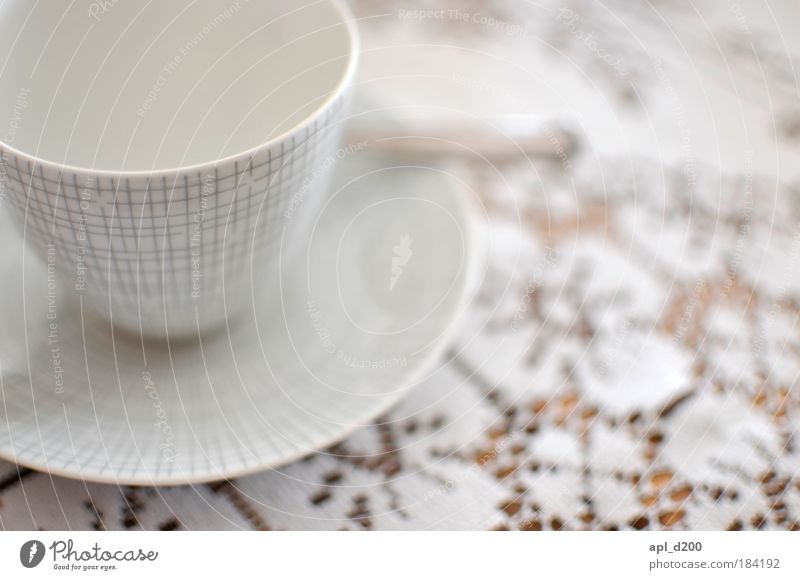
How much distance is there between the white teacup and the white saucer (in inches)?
0.5

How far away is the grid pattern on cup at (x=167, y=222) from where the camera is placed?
0.62 ft

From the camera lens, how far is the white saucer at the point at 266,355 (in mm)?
212

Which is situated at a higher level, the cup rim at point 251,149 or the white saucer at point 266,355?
the cup rim at point 251,149

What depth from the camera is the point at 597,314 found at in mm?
264

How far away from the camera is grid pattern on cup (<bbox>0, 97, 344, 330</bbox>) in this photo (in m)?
0.19

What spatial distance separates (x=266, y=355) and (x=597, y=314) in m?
0.11

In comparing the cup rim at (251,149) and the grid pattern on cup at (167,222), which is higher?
the cup rim at (251,149)

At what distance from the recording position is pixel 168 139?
0.29 metres

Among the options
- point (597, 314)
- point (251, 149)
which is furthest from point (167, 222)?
point (597, 314)

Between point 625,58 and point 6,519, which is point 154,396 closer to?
point 6,519

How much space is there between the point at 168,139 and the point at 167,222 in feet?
0.34

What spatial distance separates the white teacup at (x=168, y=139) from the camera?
0.63 feet

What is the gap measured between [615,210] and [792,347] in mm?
77

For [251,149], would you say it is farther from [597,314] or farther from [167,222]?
[597,314]
